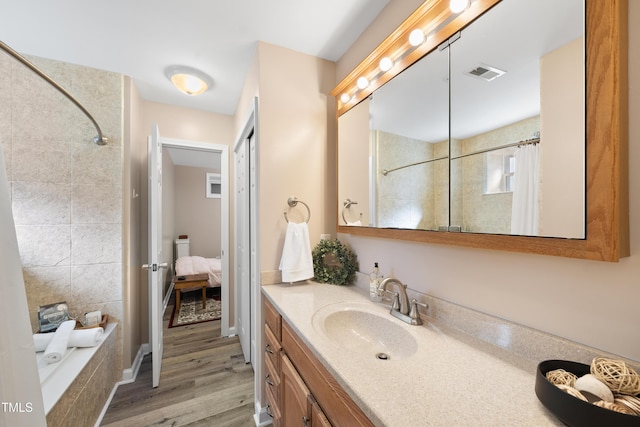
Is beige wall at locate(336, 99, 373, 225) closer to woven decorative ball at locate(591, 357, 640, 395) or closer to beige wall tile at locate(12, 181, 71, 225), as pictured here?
woven decorative ball at locate(591, 357, 640, 395)

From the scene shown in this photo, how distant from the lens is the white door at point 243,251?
2197 mm

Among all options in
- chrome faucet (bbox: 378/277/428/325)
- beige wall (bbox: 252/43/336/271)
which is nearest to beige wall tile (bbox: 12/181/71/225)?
beige wall (bbox: 252/43/336/271)

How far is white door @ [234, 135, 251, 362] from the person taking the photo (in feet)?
7.21

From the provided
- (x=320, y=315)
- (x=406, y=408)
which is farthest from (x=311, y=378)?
(x=406, y=408)

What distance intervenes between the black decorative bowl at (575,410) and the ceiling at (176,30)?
173 centimetres

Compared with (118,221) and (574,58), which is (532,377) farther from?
(118,221)

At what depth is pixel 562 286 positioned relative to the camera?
718 mm

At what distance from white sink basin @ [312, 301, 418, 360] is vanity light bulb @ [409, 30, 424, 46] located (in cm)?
124

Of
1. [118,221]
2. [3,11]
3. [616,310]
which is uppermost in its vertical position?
[3,11]

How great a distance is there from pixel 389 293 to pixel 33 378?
4.15 ft

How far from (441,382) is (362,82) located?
1.47 metres

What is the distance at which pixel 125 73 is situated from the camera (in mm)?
1991

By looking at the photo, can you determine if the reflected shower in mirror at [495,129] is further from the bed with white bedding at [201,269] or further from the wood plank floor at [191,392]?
the bed with white bedding at [201,269]

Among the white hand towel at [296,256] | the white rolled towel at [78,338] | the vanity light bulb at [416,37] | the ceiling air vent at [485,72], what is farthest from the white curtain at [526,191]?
the white rolled towel at [78,338]
